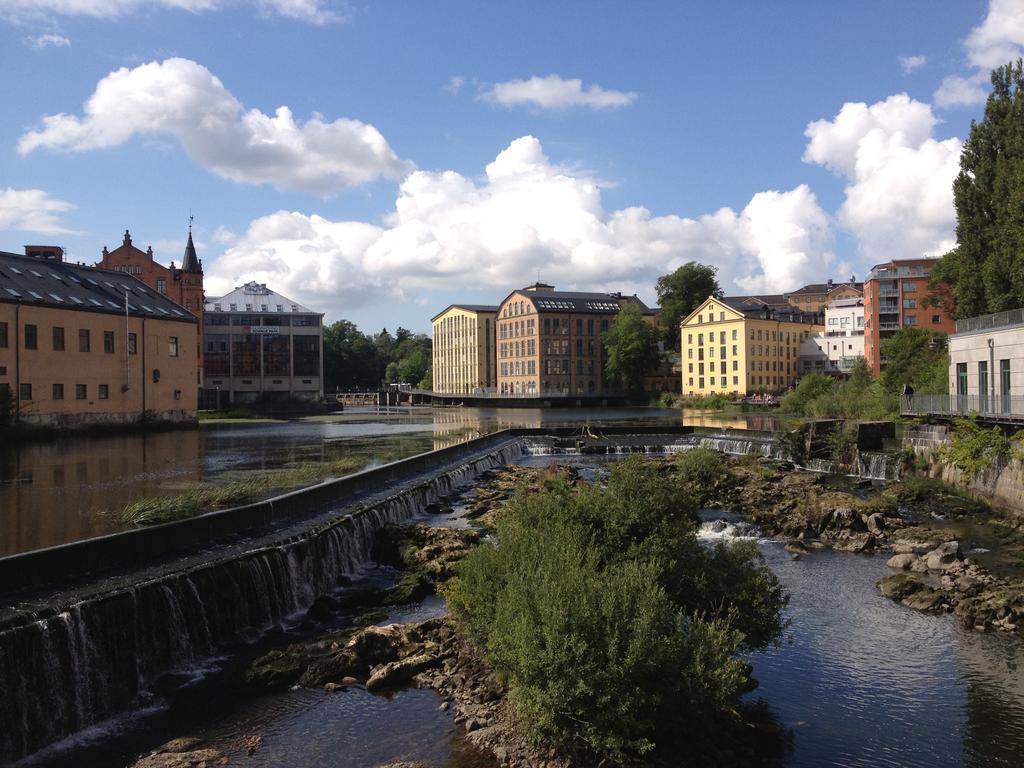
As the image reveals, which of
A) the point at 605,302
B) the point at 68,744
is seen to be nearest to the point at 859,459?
the point at 68,744

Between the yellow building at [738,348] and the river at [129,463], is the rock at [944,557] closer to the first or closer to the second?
the river at [129,463]

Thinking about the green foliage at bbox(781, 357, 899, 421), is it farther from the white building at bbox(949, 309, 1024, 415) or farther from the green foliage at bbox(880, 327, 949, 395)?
the white building at bbox(949, 309, 1024, 415)

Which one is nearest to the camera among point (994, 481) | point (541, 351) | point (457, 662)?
point (457, 662)

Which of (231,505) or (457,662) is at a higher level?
(231,505)

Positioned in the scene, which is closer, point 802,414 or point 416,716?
point 416,716

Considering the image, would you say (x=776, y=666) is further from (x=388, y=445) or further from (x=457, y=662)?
(x=388, y=445)

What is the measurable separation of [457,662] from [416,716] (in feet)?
5.13

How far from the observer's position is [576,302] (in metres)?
112

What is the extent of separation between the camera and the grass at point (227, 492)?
17422 millimetres

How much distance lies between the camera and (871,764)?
9.78 metres

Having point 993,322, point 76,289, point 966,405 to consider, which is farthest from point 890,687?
point 76,289

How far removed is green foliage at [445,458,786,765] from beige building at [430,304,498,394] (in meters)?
103

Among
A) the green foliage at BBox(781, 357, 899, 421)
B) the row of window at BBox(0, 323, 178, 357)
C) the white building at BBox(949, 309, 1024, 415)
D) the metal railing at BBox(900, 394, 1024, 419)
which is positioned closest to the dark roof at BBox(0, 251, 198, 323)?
the row of window at BBox(0, 323, 178, 357)

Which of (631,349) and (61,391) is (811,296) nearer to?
(631,349)
